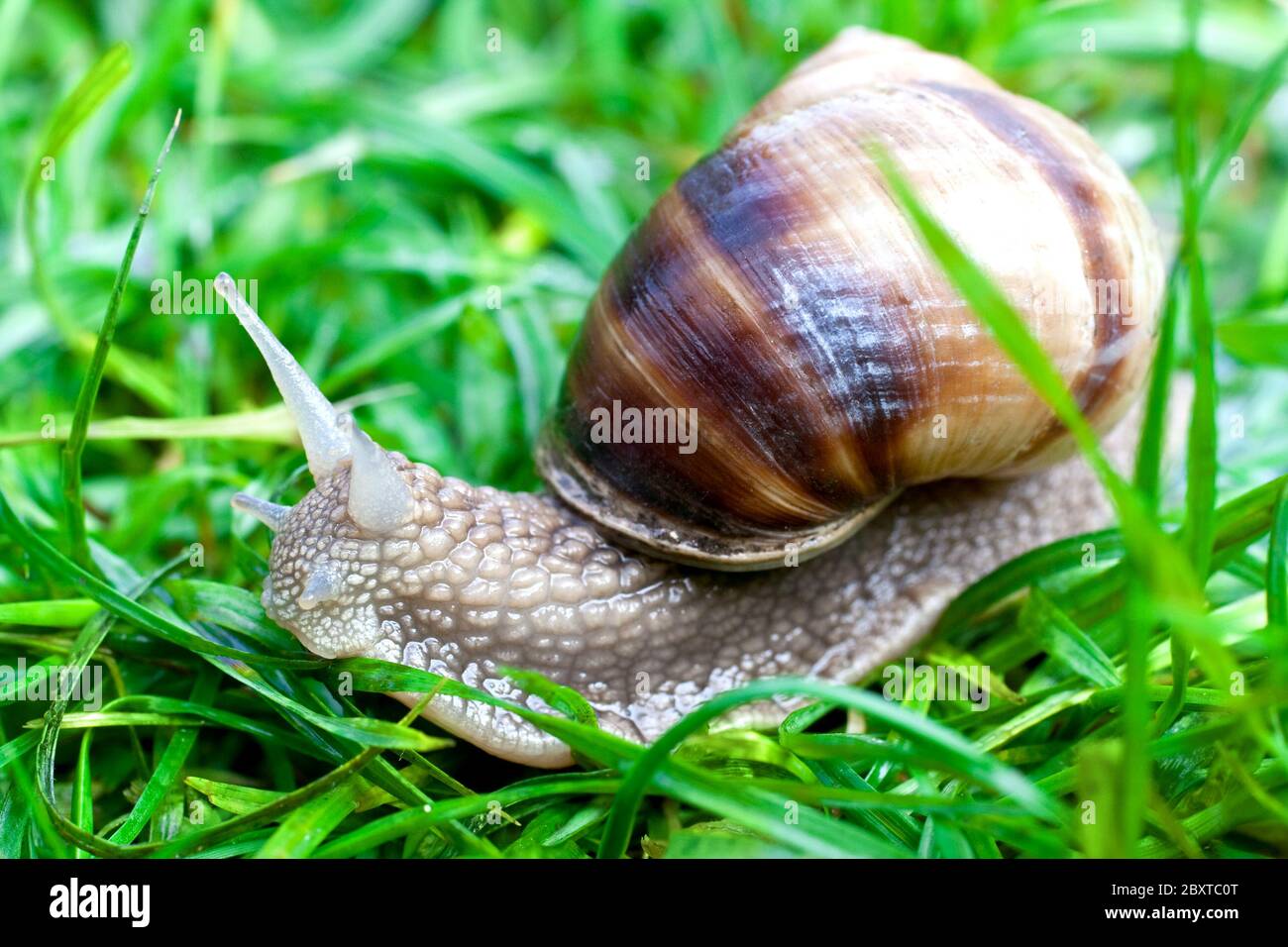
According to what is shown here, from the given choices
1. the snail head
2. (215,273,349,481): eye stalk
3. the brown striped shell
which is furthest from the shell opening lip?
(215,273,349,481): eye stalk

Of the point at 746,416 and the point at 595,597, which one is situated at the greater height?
the point at 746,416

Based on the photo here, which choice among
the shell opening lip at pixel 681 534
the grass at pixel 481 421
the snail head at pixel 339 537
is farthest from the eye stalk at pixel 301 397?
the shell opening lip at pixel 681 534

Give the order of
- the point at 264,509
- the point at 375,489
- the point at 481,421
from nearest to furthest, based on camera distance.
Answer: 1. the point at 375,489
2. the point at 264,509
3. the point at 481,421

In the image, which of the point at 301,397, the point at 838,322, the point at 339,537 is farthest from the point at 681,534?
the point at 301,397

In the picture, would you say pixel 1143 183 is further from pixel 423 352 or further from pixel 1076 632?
pixel 423 352

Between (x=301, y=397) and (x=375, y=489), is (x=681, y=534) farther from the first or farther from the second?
(x=301, y=397)

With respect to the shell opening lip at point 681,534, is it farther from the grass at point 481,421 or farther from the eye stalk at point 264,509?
the eye stalk at point 264,509
